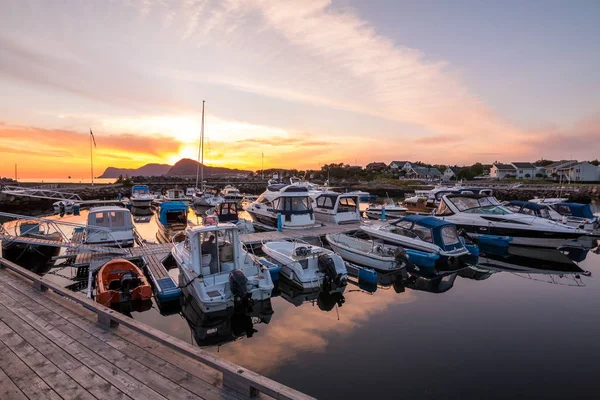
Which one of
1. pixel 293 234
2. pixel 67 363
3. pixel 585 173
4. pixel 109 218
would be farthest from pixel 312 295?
pixel 585 173

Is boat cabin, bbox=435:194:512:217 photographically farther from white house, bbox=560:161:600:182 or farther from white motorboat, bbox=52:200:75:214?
white house, bbox=560:161:600:182

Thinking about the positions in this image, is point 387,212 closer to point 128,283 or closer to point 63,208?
point 128,283

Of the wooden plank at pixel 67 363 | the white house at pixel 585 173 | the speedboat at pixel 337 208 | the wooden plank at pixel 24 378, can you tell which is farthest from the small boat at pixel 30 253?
the white house at pixel 585 173

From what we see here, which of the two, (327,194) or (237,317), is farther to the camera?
(327,194)

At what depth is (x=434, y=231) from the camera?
15.2m

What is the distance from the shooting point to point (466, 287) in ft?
42.9

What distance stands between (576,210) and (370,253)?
1925 cm

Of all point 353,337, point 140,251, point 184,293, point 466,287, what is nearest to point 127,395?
point 353,337

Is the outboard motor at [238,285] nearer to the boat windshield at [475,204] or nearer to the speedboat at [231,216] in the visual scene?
the speedboat at [231,216]

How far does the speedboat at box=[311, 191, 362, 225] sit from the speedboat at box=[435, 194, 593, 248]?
20.1 ft

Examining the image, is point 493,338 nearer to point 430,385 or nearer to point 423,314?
point 423,314

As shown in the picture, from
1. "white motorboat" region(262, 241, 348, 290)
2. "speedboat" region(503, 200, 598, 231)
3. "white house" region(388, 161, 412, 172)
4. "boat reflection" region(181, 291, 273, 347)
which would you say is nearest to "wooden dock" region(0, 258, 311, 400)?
"boat reflection" region(181, 291, 273, 347)

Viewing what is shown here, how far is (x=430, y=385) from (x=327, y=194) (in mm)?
16681

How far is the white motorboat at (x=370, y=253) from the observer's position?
45.8ft
